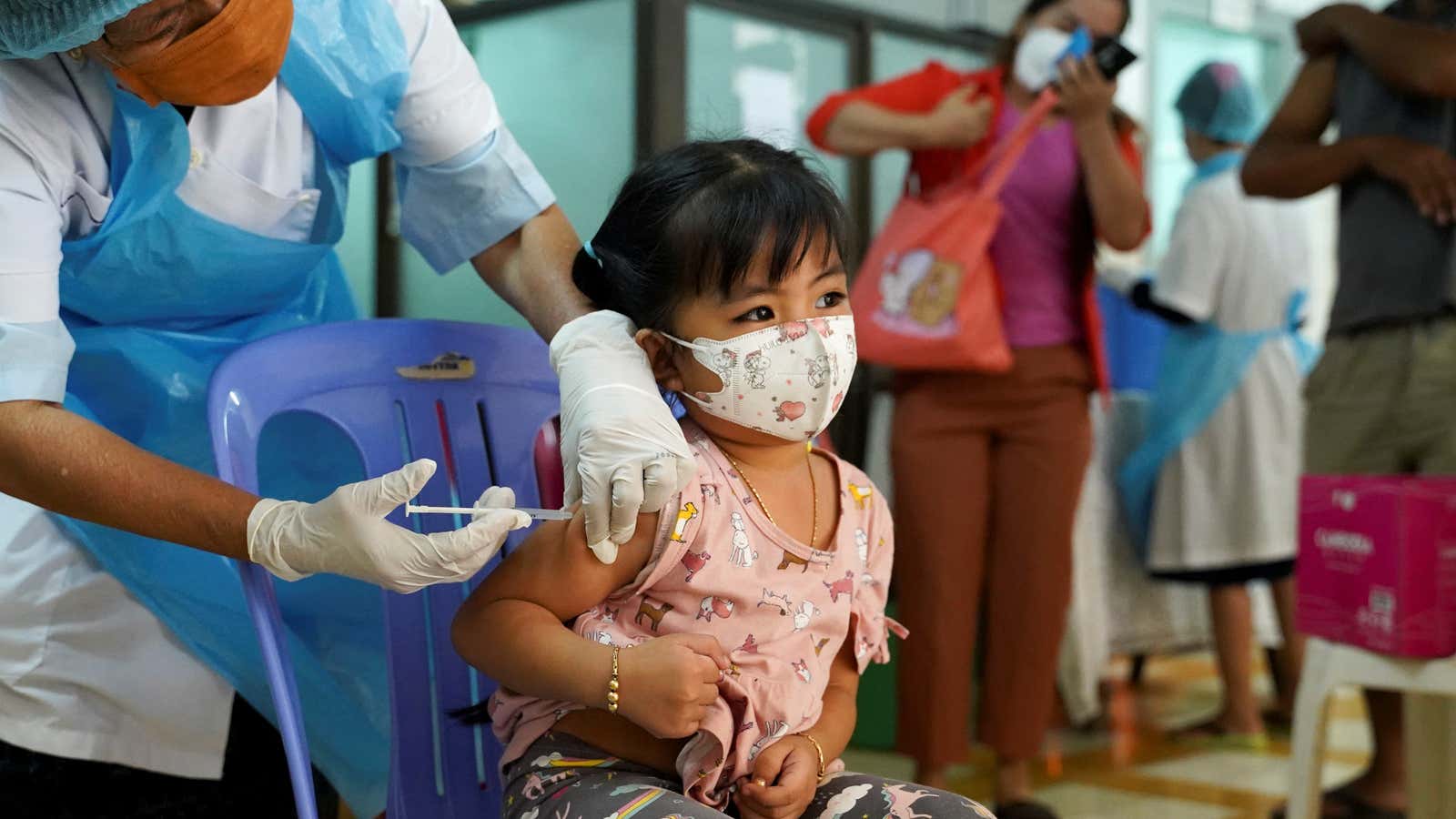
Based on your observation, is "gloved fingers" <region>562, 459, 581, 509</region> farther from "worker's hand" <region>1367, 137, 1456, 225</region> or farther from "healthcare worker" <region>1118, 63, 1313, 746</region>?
"healthcare worker" <region>1118, 63, 1313, 746</region>

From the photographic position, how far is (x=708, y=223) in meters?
1.09

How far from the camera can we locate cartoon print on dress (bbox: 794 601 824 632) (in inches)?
43.6

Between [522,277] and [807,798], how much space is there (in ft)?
2.01

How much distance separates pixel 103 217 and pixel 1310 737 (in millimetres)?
1661

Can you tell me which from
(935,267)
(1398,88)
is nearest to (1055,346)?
(935,267)

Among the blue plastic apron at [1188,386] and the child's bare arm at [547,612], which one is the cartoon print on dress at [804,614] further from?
the blue plastic apron at [1188,386]

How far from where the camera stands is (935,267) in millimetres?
2264

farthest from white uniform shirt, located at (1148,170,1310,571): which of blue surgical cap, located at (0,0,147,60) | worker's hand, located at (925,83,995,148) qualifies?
blue surgical cap, located at (0,0,147,60)

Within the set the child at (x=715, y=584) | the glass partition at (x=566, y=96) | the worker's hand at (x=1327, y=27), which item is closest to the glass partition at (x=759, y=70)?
the glass partition at (x=566, y=96)

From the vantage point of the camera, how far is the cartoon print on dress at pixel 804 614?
111 centimetres

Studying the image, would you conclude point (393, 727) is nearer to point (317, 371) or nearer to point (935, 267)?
point (317, 371)

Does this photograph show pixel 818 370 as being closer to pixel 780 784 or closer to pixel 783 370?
pixel 783 370

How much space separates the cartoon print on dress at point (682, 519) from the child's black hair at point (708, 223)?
163 millimetres

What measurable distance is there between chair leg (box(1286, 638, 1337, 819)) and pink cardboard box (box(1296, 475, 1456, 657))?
2.1 inches
